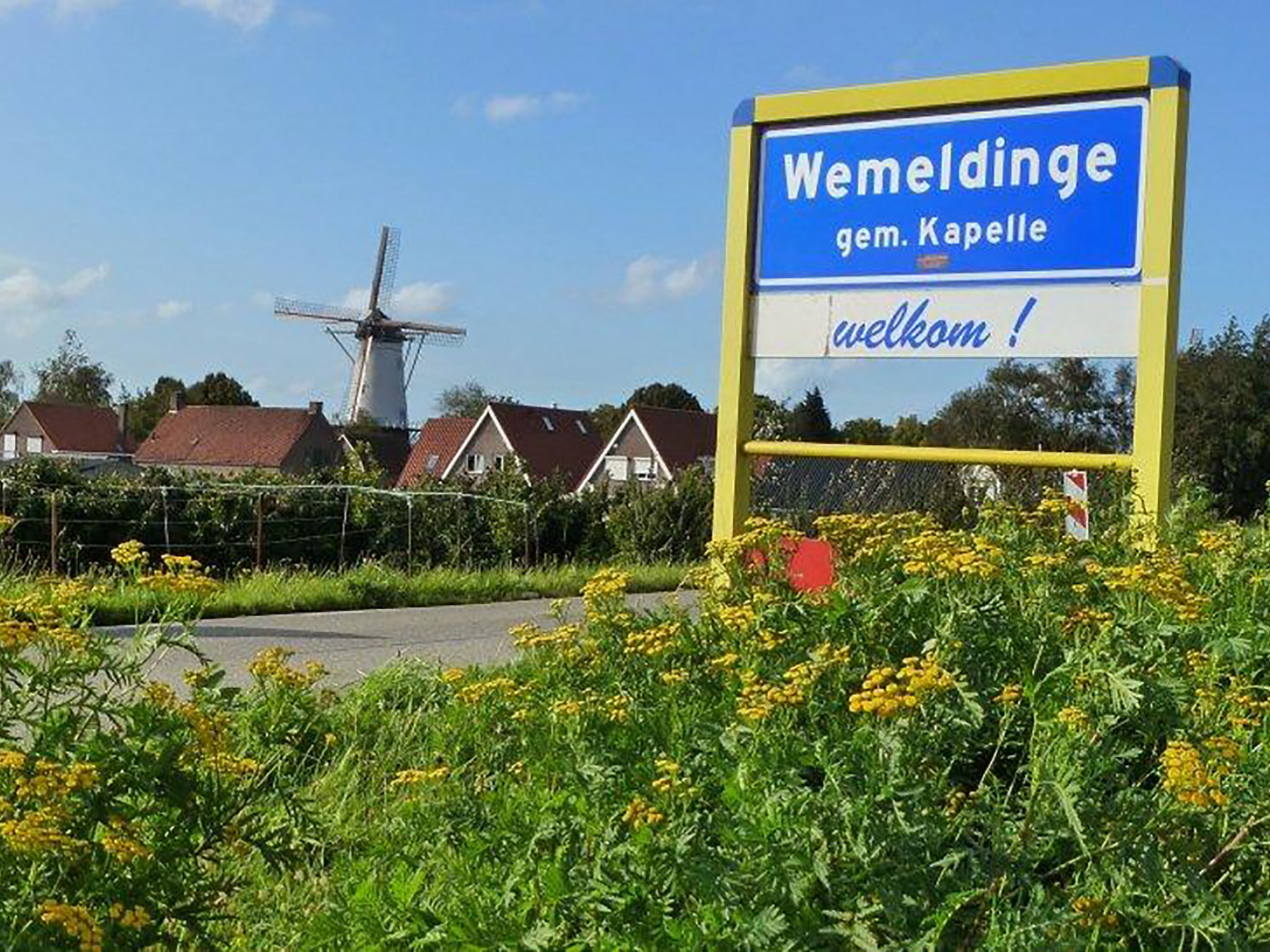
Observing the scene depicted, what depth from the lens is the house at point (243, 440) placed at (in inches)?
3108

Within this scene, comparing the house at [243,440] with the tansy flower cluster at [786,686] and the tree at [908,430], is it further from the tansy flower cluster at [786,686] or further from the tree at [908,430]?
the tansy flower cluster at [786,686]

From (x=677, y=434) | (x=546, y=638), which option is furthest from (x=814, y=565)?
(x=677, y=434)

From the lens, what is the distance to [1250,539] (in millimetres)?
6164

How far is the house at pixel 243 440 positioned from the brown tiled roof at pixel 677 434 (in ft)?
60.5

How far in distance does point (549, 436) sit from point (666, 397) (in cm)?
2569

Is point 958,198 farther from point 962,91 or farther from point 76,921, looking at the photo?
point 76,921

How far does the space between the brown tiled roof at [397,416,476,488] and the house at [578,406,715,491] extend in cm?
733

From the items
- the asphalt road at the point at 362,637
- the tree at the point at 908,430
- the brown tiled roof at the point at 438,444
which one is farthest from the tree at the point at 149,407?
the asphalt road at the point at 362,637

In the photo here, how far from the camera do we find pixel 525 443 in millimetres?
69562

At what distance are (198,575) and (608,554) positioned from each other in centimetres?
2510

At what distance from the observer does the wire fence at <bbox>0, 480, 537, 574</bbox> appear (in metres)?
25.5

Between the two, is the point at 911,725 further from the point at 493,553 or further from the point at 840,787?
the point at 493,553

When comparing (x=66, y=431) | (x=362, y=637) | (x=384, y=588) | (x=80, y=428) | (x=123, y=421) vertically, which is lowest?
(x=362, y=637)

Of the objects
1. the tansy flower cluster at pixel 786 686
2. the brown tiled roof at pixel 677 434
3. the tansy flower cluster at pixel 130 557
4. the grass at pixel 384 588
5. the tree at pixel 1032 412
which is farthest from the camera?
the brown tiled roof at pixel 677 434
